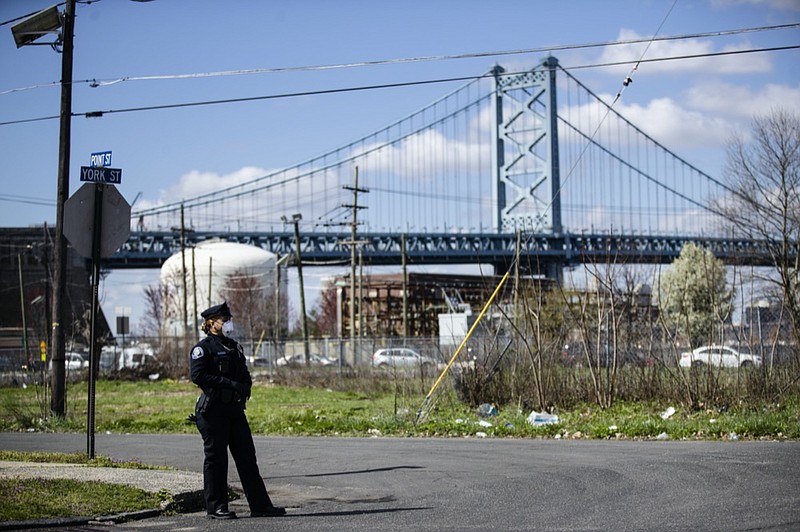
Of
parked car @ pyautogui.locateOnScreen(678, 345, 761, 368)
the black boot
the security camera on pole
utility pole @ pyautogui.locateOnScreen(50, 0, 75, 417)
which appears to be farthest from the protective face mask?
parked car @ pyautogui.locateOnScreen(678, 345, 761, 368)

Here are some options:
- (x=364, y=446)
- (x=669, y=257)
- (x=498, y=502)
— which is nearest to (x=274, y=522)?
(x=498, y=502)

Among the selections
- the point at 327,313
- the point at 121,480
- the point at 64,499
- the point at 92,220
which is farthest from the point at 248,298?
the point at 64,499

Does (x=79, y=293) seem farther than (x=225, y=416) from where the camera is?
Yes

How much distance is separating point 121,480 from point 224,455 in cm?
181

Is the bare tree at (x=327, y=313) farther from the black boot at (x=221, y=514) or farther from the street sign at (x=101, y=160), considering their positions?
the black boot at (x=221, y=514)

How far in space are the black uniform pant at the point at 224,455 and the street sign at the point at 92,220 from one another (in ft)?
12.9

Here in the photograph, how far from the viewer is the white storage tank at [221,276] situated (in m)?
80.9

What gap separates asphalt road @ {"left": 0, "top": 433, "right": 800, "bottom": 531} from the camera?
800cm

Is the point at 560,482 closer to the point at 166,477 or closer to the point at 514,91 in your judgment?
the point at 166,477

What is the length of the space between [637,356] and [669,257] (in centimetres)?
7131

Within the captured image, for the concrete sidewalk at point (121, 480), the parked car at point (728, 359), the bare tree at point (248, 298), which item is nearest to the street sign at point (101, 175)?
the concrete sidewalk at point (121, 480)

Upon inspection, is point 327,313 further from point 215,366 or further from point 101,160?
point 215,366

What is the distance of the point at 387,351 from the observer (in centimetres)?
4328

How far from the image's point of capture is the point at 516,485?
33.2 ft
